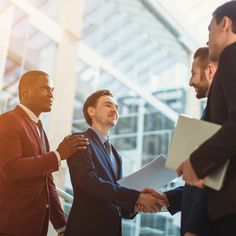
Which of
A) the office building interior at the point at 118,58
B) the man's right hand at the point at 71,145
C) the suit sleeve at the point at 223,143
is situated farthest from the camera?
the office building interior at the point at 118,58

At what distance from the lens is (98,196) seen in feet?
8.43

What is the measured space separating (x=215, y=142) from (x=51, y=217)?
4.96 ft

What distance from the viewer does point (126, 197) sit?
100.0 inches

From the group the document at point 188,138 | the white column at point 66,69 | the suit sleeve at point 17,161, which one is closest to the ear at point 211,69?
the document at point 188,138

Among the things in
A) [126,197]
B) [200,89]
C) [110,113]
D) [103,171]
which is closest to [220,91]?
[200,89]

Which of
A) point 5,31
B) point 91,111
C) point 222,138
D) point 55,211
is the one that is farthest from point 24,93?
point 5,31

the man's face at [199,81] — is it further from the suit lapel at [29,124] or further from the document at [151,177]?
the suit lapel at [29,124]

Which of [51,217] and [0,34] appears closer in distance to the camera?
[51,217]

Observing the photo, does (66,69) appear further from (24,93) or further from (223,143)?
(223,143)

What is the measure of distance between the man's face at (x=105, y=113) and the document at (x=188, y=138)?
116cm

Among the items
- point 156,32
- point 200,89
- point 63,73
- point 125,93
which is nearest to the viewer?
point 200,89

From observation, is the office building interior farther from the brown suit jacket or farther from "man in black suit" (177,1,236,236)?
"man in black suit" (177,1,236,236)

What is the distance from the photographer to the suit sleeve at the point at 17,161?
2.55 m

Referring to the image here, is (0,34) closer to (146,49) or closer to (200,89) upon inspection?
(200,89)
